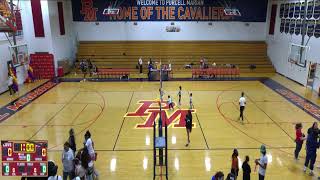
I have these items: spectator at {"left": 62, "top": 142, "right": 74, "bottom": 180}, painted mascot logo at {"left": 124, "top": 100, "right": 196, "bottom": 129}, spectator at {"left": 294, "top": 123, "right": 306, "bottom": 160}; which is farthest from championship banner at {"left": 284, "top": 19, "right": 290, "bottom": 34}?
spectator at {"left": 62, "top": 142, "right": 74, "bottom": 180}

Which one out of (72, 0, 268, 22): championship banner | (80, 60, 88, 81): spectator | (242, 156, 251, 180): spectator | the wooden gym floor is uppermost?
(72, 0, 268, 22): championship banner

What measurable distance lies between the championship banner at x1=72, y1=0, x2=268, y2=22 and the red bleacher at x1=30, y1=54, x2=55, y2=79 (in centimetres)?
725

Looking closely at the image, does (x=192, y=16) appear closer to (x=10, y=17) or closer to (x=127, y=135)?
(x=10, y=17)

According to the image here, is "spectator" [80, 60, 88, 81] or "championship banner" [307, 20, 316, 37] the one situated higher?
"championship banner" [307, 20, 316, 37]

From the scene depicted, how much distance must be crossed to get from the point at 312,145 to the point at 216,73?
1672 centimetres

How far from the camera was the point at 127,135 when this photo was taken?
45.1ft

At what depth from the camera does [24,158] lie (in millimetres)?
6633

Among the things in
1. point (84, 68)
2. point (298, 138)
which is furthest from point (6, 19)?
point (298, 138)

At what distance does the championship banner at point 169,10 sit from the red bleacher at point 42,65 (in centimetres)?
725

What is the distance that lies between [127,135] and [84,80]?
1242cm

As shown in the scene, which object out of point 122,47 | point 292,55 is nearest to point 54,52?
point 122,47

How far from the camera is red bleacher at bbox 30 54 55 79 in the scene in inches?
982

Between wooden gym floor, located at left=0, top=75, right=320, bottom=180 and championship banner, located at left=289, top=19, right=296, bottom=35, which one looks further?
championship banner, located at left=289, top=19, right=296, bottom=35

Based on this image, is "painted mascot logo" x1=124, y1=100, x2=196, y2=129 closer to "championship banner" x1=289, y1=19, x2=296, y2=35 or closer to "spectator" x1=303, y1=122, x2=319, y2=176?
"spectator" x1=303, y1=122, x2=319, y2=176
